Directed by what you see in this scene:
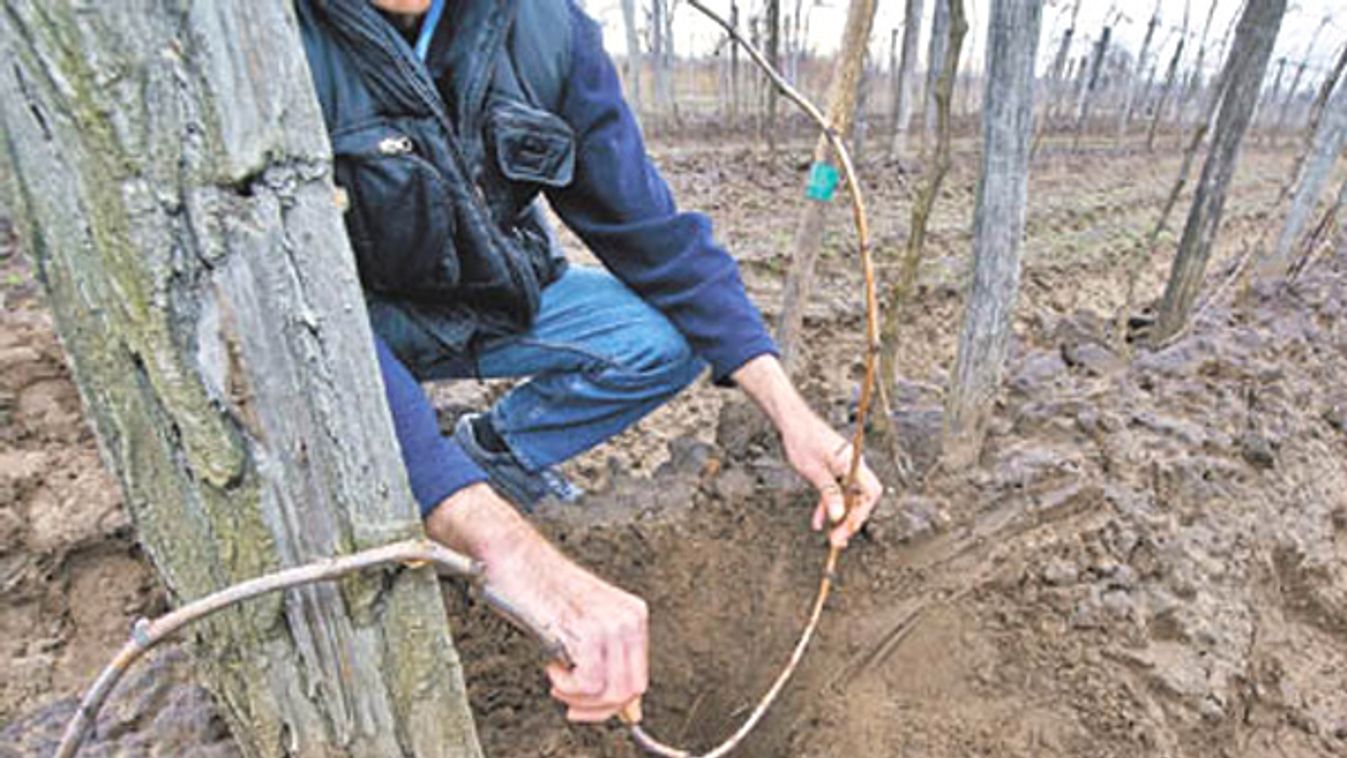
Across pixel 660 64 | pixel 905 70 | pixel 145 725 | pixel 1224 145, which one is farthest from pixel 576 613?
pixel 660 64

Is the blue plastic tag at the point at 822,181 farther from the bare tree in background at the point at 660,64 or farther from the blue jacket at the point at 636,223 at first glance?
the bare tree in background at the point at 660,64

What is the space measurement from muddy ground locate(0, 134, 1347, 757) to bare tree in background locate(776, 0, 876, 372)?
0.30 metres

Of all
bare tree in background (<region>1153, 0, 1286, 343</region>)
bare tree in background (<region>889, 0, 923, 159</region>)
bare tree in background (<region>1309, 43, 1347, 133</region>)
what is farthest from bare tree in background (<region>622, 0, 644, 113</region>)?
bare tree in background (<region>1153, 0, 1286, 343</region>)

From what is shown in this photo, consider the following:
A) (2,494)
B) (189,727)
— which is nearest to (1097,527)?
(189,727)

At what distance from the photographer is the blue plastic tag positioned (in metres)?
1.48

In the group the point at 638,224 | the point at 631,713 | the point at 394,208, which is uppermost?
the point at 394,208

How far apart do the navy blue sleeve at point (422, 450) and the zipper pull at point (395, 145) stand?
332mm

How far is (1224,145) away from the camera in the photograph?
2686 mm

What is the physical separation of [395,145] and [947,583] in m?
1.40

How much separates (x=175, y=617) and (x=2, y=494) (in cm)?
198

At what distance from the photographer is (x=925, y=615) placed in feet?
5.32

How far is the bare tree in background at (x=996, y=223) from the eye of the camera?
161 cm

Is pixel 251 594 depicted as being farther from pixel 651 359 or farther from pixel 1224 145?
pixel 1224 145

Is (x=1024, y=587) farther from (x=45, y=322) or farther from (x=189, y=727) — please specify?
(x=45, y=322)
